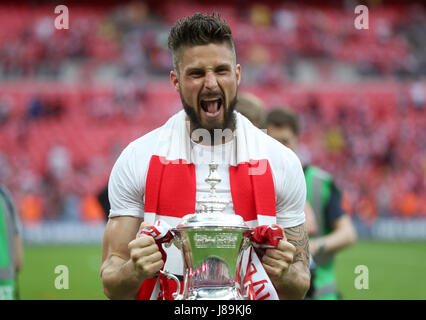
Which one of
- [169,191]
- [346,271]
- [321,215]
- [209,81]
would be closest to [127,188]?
[169,191]

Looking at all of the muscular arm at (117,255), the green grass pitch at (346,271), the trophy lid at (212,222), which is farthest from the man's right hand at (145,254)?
the green grass pitch at (346,271)

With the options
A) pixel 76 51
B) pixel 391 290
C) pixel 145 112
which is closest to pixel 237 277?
pixel 391 290

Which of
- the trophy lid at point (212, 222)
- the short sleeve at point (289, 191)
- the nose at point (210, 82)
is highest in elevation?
the nose at point (210, 82)

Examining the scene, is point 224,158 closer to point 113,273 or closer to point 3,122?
point 113,273

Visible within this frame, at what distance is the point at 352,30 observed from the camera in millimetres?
25109

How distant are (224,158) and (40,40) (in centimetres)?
2225

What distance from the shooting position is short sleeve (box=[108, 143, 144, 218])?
2494 mm

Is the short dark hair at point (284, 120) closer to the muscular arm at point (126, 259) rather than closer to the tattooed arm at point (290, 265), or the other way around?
the tattooed arm at point (290, 265)

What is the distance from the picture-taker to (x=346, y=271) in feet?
43.8

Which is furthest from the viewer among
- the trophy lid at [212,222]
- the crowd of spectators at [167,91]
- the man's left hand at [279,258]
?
the crowd of spectators at [167,91]

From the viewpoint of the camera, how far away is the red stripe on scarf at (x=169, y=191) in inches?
95.7

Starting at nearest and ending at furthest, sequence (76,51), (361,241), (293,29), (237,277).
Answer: (237,277) → (361,241) → (76,51) → (293,29)

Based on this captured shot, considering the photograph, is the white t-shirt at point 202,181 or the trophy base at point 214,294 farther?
the white t-shirt at point 202,181

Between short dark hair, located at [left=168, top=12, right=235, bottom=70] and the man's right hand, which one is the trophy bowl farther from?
short dark hair, located at [left=168, top=12, right=235, bottom=70]
